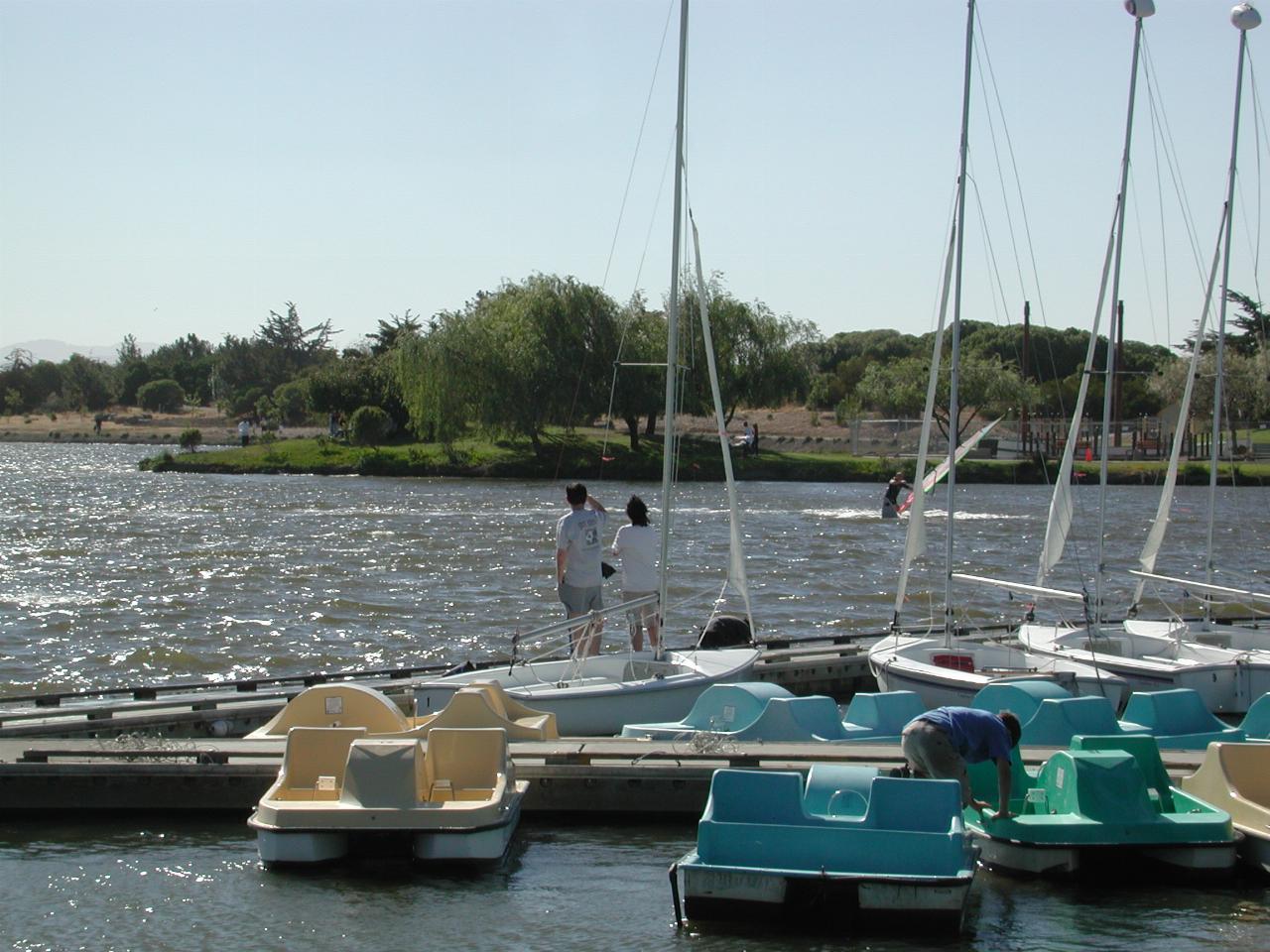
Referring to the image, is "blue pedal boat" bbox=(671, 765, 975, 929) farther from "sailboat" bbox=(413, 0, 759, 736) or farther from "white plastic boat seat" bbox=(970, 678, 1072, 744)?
"sailboat" bbox=(413, 0, 759, 736)

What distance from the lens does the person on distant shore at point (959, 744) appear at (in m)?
12.4

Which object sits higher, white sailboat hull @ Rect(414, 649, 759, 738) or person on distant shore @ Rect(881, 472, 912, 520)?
person on distant shore @ Rect(881, 472, 912, 520)

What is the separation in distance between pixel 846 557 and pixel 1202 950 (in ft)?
108

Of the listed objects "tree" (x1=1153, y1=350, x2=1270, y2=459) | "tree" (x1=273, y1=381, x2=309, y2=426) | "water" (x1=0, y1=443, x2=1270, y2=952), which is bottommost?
"water" (x1=0, y1=443, x2=1270, y2=952)

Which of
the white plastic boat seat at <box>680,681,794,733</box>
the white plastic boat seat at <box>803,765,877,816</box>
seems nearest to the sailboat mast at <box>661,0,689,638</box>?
the white plastic boat seat at <box>680,681,794,733</box>

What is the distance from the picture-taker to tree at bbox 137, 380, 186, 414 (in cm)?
16538

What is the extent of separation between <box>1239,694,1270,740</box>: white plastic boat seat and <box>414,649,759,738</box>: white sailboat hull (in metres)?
5.81

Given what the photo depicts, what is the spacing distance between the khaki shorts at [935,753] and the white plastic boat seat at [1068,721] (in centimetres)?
341

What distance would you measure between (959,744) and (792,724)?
3.64 metres

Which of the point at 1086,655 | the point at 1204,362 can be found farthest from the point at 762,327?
the point at 1086,655

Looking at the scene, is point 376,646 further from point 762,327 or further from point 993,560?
point 762,327

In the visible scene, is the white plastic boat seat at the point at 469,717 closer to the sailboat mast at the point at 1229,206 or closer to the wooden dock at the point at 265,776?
the wooden dock at the point at 265,776

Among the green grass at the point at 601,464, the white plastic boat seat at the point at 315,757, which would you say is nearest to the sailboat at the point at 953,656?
the white plastic boat seat at the point at 315,757

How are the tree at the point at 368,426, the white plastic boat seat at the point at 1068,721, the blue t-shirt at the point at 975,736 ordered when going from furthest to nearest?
the tree at the point at 368,426 < the white plastic boat seat at the point at 1068,721 < the blue t-shirt at the point at 975,736
